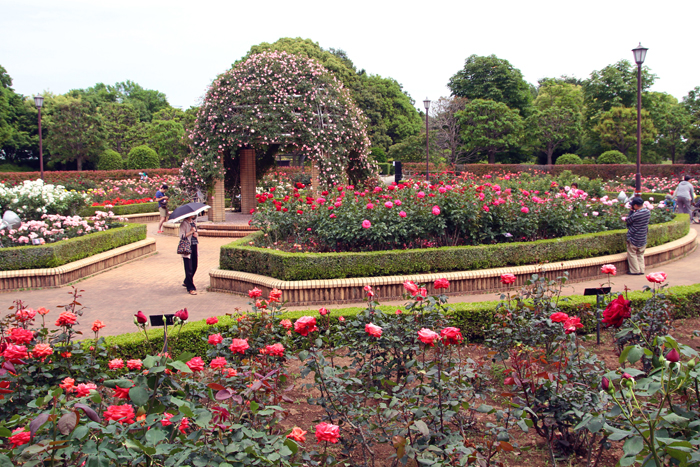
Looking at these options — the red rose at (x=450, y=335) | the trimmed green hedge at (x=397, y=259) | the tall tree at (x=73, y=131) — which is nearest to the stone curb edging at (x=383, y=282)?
the trimmed green hedge at (x=397, y=259)

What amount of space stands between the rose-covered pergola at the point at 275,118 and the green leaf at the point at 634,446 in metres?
12.7

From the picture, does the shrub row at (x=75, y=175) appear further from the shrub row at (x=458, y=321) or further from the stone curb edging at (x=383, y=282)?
the shrub row at (x=458, y=321)

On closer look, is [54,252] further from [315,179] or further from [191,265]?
[315,179]

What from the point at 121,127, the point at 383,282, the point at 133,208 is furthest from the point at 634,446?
the point at 121,127

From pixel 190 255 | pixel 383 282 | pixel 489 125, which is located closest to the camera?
pixel 383 282

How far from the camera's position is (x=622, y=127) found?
34094 millimetres

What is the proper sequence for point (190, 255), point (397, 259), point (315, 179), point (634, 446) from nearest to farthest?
1. point (634, 446)
2. point (397, 259)
3. point (190, 255)
4. point (315, 179)

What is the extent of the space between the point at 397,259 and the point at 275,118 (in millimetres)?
7597

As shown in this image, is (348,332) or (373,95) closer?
(348,332)

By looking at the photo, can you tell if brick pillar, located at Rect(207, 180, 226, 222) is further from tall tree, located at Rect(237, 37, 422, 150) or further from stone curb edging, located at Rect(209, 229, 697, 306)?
tall tree, located at Rect(237, 37, 422, 150)

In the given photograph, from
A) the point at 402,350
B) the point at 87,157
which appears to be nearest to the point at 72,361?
the point at 402,350

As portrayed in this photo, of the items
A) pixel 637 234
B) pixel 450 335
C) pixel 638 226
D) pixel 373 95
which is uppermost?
pixel 373 95

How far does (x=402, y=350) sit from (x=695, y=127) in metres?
39.3

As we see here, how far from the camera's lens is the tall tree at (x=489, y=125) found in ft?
118
